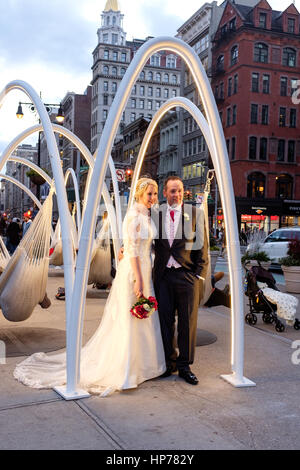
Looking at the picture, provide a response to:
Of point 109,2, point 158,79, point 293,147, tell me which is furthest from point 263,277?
point 109,2

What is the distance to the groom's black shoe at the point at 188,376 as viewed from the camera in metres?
4.94

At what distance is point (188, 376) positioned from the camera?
196 inches

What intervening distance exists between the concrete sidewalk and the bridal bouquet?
28.3 inches

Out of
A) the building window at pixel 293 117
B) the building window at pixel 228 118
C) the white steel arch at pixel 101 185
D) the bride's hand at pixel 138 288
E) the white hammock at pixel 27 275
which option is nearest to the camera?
the white steel arch at pixel 101 185

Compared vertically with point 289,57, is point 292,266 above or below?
below

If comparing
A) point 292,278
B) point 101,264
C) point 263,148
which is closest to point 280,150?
point 263,148

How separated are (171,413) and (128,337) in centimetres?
92

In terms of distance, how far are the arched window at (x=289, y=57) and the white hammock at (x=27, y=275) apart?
49009mm

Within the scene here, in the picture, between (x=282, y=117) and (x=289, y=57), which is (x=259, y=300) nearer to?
(x=282, y=117)

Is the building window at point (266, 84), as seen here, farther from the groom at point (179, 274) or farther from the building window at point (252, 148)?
the groom at point (179, 274)

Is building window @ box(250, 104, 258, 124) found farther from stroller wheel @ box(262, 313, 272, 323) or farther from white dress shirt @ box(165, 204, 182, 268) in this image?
white dress shirt @ box(165, 204, 182, 268)

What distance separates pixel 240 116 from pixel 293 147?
668cm

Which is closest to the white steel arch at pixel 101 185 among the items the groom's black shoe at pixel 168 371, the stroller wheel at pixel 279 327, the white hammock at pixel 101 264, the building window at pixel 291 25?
the groom's black shoe at pixel 168 371

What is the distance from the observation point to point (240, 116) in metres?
48.6
